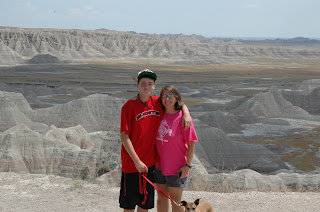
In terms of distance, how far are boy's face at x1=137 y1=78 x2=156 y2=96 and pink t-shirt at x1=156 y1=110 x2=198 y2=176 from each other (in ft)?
1.06

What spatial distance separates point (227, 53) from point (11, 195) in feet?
420

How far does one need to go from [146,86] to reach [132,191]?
117 cm

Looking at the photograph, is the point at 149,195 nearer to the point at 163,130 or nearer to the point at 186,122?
the point at 163,130

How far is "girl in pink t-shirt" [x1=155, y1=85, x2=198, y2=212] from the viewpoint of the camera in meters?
4.66

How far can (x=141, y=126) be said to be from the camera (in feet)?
14.9

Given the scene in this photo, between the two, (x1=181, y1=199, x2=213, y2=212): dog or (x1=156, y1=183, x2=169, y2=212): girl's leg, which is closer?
(x1=181, y1=199, x2=213, y2=212): dog

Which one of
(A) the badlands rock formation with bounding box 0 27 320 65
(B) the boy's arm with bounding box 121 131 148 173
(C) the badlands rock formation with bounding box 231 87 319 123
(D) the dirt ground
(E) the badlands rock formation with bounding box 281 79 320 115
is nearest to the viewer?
(B) the boy's arm with bounding box 121 131 148 173

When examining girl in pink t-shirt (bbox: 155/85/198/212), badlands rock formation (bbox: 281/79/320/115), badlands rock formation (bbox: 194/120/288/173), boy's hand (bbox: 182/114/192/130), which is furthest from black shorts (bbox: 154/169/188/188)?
badlands rock formation (bbox: 281/79/320/115)

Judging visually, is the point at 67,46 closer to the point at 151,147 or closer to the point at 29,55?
the point at 29,55

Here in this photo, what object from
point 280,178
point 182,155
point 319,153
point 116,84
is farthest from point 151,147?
point 116,84

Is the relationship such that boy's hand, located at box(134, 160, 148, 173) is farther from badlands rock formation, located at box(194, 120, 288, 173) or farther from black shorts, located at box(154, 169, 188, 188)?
badlands rock formation, located at box(194, 120, 288, 173)

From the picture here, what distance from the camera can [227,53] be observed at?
432 ft

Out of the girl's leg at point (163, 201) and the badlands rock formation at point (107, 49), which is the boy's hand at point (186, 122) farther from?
the badlands rock formation at point (107, 49)

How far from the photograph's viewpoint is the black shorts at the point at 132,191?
4.73 m
